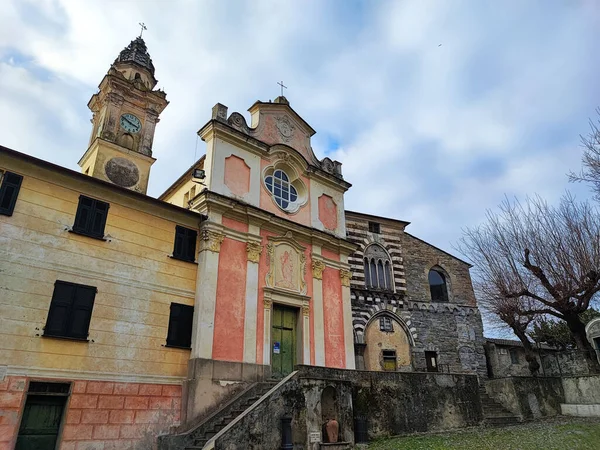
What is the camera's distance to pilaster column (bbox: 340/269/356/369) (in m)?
16.5

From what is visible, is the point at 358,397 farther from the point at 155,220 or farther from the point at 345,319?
the point at 155,220

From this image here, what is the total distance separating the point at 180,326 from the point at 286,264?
490 centimetres

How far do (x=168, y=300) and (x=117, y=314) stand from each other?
1600 mm

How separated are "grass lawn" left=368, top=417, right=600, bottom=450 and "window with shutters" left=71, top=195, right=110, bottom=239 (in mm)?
9617

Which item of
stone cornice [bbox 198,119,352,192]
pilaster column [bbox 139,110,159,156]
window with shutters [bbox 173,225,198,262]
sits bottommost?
window with shutters [bbox 173,225,198,262]

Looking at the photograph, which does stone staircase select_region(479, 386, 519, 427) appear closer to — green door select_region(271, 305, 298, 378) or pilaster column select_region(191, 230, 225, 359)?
green door select_region(271, 305, 298, 378)

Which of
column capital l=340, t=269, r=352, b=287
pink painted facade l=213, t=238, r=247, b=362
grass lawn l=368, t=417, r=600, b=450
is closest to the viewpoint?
grass lawn l=368, t=417, r=600, b=450

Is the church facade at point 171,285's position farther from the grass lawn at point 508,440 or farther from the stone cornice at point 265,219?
the grass lawn at point 508,440

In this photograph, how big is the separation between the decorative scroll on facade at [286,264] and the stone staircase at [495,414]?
27.9 feet

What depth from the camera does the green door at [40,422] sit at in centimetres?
922

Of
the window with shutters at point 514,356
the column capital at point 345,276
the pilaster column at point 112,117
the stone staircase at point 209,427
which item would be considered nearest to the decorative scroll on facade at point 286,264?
the column capital at point 345,276

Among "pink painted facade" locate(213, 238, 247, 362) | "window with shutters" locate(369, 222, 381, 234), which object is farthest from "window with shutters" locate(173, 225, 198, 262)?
"window with shutters" locate(369, 222, 381, 234)

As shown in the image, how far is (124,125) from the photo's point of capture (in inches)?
824

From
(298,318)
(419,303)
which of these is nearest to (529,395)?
(419,303)
